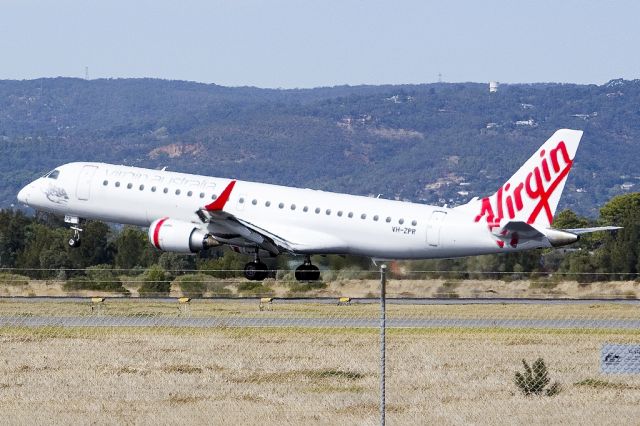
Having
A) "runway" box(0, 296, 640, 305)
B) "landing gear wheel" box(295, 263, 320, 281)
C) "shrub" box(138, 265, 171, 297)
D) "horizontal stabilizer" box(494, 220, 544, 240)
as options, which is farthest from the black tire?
"horizontal stabilizer" box(494, 220, 544, 240)

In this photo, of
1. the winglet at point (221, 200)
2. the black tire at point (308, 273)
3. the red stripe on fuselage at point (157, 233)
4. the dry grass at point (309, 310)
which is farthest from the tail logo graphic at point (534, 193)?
the red stripe on fuselage at point (157, 233)

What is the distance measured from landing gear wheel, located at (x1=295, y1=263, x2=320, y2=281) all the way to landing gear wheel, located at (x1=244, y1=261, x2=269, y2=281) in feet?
4.08

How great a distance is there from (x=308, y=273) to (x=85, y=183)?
28.2ft

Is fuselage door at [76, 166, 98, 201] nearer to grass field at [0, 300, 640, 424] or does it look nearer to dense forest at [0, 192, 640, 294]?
dense forest at [0, 192, 640, 294]

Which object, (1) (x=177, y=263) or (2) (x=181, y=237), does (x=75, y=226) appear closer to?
(2) (x=181, y=237)

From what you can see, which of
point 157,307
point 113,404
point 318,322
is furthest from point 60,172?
point 113,404

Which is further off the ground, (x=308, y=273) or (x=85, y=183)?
(x=85, y=183)

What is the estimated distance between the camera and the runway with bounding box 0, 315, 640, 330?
34.6 m

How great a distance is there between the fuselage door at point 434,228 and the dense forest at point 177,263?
2.38 metres

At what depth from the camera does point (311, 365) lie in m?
27.6

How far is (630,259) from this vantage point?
66438mm

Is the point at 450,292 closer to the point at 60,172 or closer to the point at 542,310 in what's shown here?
the point at 542,310

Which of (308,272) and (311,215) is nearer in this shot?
(311,215)

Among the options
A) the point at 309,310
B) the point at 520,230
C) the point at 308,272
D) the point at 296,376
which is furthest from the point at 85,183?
the point at 296,376
